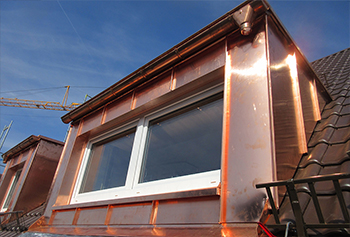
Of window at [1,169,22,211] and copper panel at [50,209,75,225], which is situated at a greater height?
window at [1,169,22,211]

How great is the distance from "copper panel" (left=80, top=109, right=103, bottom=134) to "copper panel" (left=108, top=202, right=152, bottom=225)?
84.4 inches

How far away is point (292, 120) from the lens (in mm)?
2738

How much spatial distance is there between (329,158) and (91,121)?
433cm

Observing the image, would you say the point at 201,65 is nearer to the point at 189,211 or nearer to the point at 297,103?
the point at 297,103

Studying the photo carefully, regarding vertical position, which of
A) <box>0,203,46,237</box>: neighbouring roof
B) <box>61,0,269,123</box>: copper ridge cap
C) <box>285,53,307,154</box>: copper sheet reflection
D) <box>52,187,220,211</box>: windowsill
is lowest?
<box>0,203,46,237</box>: neighbouring roof

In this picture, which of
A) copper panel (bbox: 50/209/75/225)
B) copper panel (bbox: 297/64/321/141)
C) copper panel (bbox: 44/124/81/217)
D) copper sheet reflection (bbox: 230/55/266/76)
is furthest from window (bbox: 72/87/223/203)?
copper panel (bbox: 297/64/321/141)

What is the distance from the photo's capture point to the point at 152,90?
167 inches

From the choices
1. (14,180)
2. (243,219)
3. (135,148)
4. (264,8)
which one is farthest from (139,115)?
(14,180)

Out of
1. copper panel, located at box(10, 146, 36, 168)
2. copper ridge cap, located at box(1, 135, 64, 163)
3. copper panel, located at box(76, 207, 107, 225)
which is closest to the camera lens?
copper panel, located at box(76, 207, 107, 225)

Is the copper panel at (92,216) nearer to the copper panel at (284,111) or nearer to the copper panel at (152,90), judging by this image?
the copper panel at (152,90)

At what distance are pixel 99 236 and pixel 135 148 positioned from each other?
1511mm

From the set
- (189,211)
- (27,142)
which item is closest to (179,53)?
(189,211)

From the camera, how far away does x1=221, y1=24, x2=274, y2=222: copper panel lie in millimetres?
2119

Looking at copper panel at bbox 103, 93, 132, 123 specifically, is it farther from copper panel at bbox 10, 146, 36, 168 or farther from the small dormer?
copper panel at bbox 10, 146, 36, 168
